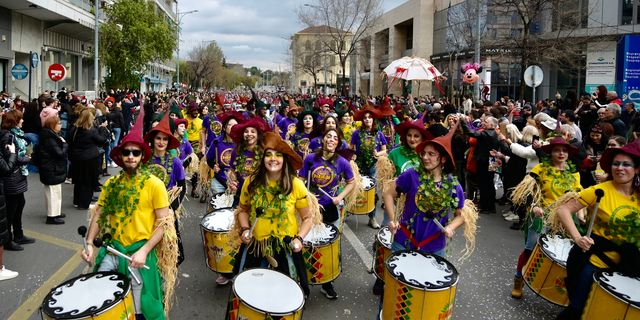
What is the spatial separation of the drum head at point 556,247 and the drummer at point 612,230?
622mm

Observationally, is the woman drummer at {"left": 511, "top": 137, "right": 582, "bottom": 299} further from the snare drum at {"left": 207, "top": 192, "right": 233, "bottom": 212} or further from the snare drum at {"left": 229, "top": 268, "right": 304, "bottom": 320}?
the snare drum at {"left": 207, "top": 192, "right": 233, "bottom": 212}

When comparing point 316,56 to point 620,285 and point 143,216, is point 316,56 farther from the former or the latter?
point 620,285

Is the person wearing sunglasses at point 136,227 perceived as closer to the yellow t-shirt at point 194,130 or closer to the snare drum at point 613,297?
the snare drum at point 613,297

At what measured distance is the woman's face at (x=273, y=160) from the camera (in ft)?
14.1

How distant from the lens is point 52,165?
8297 mm

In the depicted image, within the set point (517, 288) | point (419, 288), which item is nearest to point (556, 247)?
point (517, 288)

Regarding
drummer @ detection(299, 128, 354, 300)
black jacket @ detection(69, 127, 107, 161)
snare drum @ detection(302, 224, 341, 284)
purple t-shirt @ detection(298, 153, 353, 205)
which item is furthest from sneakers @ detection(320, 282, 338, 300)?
black jacket @ detection(69, 127, 107, 161)

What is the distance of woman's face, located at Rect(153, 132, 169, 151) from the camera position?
5.58 metres

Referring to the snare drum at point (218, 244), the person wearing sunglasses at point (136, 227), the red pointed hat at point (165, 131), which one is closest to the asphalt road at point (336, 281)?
the snare drum at point (218, 244)

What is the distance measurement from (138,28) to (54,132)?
78.2 feet

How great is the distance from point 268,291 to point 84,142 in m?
7.27

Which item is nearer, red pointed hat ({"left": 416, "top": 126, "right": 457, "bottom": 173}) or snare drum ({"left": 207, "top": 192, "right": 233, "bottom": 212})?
red pointed hat ({"left": 416, "top": 126, "right": 457, "bottom": 173})

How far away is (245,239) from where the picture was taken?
13.8ft

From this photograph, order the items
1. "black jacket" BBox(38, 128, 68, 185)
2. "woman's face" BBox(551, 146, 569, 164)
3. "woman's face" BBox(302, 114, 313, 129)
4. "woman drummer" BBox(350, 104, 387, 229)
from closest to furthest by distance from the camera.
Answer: "woman's face" BBox(551, 146, 569, 164), "black jacket" BBox(38, 128, 68, 185), "woman drummer" BBox(350, 104, 387, 229), "woman's face" BBox(302, 114, 313, 129)
